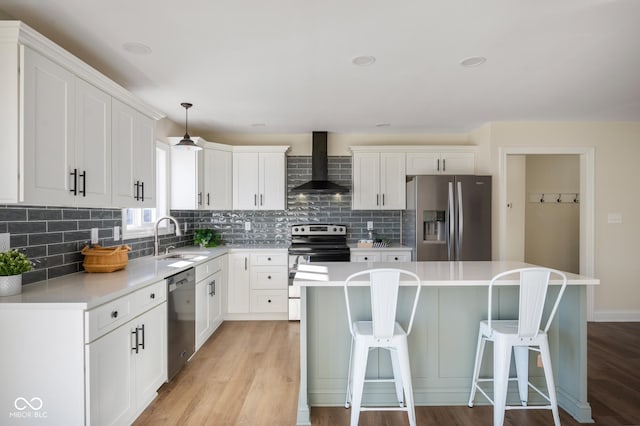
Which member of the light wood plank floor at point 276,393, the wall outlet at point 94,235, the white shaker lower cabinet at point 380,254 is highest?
the wall outlet at point 94,235

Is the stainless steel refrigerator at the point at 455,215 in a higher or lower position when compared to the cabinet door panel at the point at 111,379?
higher

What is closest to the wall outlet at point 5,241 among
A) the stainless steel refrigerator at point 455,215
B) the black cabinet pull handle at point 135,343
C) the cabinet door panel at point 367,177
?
the black cabinet pull handle at point 135,343

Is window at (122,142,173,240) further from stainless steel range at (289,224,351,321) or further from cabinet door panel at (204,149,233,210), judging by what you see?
stainless steel range at (289,224,351,321)

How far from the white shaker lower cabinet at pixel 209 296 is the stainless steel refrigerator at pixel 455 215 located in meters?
2.39

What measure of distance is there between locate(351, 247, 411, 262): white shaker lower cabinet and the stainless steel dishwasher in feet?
6.50

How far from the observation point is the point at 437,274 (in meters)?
2.29

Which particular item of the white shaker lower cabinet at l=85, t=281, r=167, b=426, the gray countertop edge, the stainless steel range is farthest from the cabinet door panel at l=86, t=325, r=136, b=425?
the stainless steel range

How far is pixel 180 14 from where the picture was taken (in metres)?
1.87

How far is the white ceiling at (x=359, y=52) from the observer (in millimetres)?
1832

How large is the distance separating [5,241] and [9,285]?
0.30 meters

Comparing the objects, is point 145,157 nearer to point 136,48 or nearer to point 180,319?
point 136,48

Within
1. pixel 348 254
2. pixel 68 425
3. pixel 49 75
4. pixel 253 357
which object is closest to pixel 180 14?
pixel 49 75

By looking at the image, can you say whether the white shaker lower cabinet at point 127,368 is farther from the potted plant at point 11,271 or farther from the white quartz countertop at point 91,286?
the potted plant at point 11,271

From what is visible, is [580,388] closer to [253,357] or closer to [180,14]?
[253,357]
